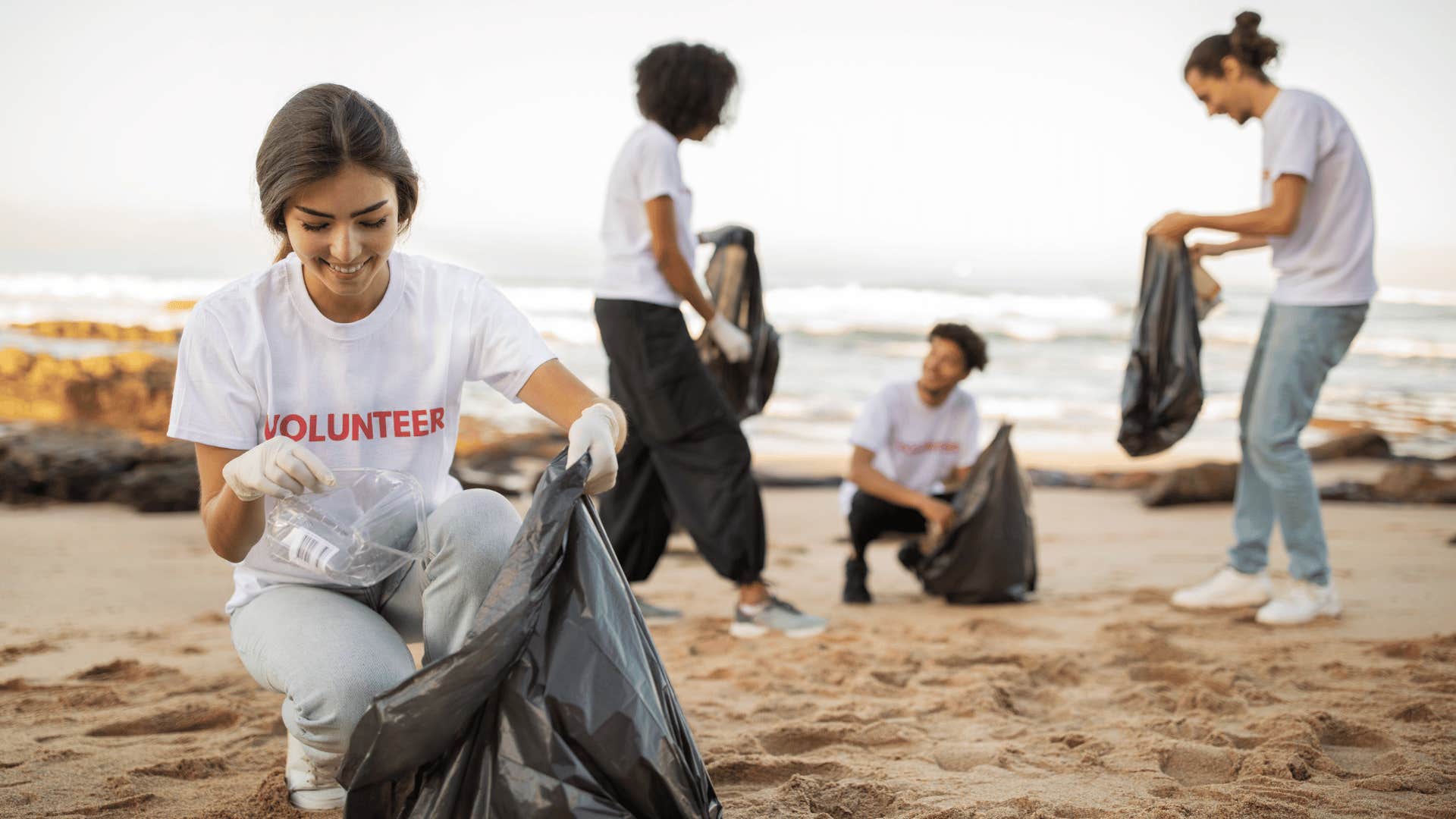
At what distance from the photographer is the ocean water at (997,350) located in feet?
30.5

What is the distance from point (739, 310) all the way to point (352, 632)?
2169 millimetres

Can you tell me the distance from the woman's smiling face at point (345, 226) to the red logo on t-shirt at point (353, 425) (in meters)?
0.20

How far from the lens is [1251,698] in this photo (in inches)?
94.1

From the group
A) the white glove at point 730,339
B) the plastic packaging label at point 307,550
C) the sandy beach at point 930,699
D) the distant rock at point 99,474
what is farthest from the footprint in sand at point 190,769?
the distant rock at point 99,474

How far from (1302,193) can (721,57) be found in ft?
5.49

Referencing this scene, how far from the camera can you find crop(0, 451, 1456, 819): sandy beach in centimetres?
183

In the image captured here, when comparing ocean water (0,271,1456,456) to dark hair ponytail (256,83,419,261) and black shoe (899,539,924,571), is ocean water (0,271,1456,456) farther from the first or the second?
dark hair ponytail (256,83,419,261)

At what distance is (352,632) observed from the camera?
1611 millimetres

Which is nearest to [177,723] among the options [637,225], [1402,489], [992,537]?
[637,225]

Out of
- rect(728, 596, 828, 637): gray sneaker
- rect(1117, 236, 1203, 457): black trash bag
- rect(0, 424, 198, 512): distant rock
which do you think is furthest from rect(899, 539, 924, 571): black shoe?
rect(0, 424, 198, 512): distant rock

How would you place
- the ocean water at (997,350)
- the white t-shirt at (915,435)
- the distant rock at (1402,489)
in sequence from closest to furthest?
the white t-shirt at (915,435)
the distant rock at (1402,489)
the ocean water at (997,350)

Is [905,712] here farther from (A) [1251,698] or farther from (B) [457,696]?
(B) [457,696]

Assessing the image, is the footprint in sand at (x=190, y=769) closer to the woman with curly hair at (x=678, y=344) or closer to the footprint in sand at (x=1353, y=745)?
the woman with curly hair at (x=678, y=344)

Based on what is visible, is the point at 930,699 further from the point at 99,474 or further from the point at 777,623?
the point at 99,474
